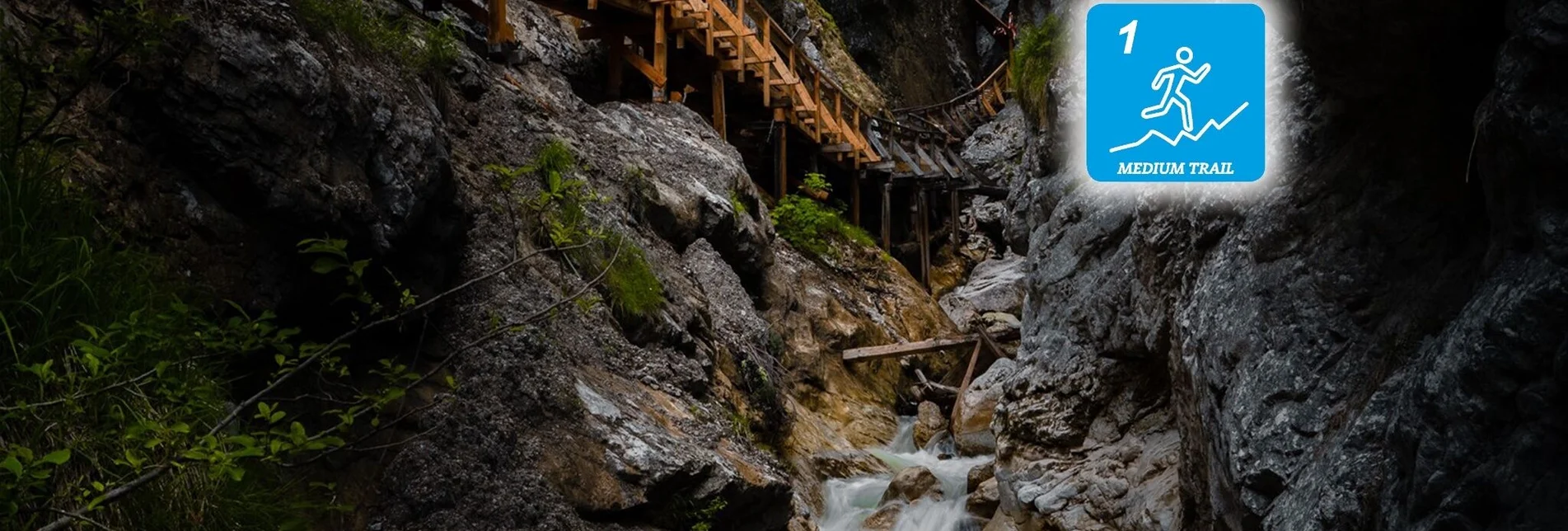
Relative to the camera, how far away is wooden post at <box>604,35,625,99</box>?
13221 mm

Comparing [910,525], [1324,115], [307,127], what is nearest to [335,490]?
[307,127]

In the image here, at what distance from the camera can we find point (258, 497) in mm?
3650

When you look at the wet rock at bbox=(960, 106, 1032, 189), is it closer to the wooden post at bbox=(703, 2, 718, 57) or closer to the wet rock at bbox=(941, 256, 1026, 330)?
the wet rock at bbox=(941, 256, 1026, 330)

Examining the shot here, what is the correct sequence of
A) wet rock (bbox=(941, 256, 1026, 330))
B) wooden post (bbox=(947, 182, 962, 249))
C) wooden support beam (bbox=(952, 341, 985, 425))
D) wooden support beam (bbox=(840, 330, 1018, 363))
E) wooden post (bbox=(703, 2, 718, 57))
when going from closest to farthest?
wooden support beam (bbox=(952, 341, 985, 425)) → wooden support beam (bbox=(840, 330, 1018, 363)) → wooden post (bbox=(703, 2, 718, 57)) → wet rock (bbox=(941, 256, 1026, 330)) → wooden post (bbox=(947, 182, 962, 249))

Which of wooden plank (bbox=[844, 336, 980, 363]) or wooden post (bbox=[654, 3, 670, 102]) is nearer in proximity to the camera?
wooden plank (bbox=[844, 336, 980, 363])

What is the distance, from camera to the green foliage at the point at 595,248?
22.7ft

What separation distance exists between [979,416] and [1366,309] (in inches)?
292

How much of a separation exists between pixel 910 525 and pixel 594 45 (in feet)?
25.8

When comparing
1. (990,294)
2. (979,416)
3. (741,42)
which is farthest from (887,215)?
(979,416)

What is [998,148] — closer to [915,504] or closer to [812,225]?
[812,225]

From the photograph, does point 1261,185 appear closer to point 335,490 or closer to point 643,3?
point 335,490

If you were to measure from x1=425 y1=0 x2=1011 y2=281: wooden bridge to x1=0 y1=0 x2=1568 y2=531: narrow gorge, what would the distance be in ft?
7.78

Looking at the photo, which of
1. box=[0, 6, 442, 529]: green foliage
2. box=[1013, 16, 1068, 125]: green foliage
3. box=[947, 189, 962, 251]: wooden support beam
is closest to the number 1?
box=[0, 6, 442, 529]: green foliage

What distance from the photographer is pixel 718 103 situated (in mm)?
14672
